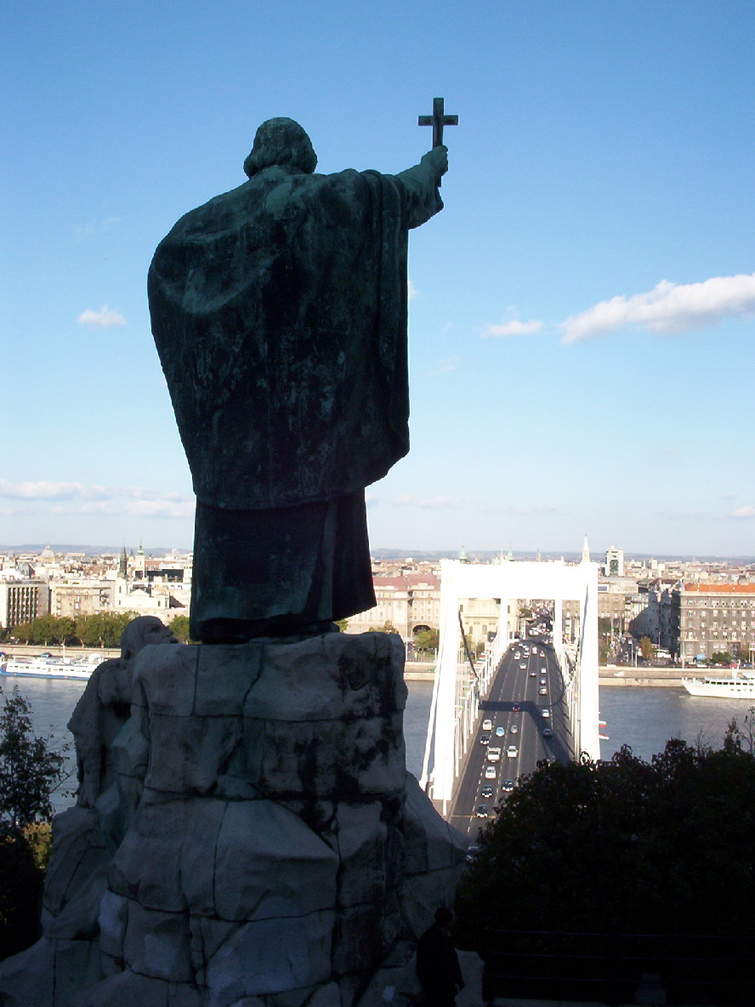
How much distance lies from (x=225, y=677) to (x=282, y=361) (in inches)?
35.6

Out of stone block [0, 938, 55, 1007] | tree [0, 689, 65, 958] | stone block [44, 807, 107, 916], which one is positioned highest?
stone block [44, 807, 107, 916]

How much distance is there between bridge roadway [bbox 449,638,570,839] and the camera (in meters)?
19.3

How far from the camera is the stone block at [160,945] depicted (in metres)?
2.99

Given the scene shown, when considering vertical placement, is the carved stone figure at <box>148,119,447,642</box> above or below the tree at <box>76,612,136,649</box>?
above

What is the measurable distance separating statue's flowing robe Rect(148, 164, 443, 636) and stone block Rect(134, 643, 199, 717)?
0.16 meters

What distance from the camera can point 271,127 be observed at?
3.63 metres

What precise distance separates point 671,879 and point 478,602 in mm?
55250

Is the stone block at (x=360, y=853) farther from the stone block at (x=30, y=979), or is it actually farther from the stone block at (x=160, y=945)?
the stone block at (x=30, y=979)

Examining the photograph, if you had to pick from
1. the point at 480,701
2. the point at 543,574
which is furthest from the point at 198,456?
the point at 480,701

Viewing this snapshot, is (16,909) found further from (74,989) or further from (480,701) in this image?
(480,701)

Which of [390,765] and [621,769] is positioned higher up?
[390,765]

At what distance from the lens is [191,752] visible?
3158 mm

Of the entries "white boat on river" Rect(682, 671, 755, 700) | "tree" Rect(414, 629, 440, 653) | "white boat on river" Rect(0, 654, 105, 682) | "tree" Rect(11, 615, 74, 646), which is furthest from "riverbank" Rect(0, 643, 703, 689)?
"tree" Rect(414, 629, 440, 653)

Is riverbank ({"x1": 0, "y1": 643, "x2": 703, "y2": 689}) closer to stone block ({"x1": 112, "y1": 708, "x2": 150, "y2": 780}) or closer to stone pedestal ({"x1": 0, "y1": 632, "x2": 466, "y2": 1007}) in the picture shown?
stone block ({"x1": 112, "y1": 708, "x2": 150, "y2": 780})
